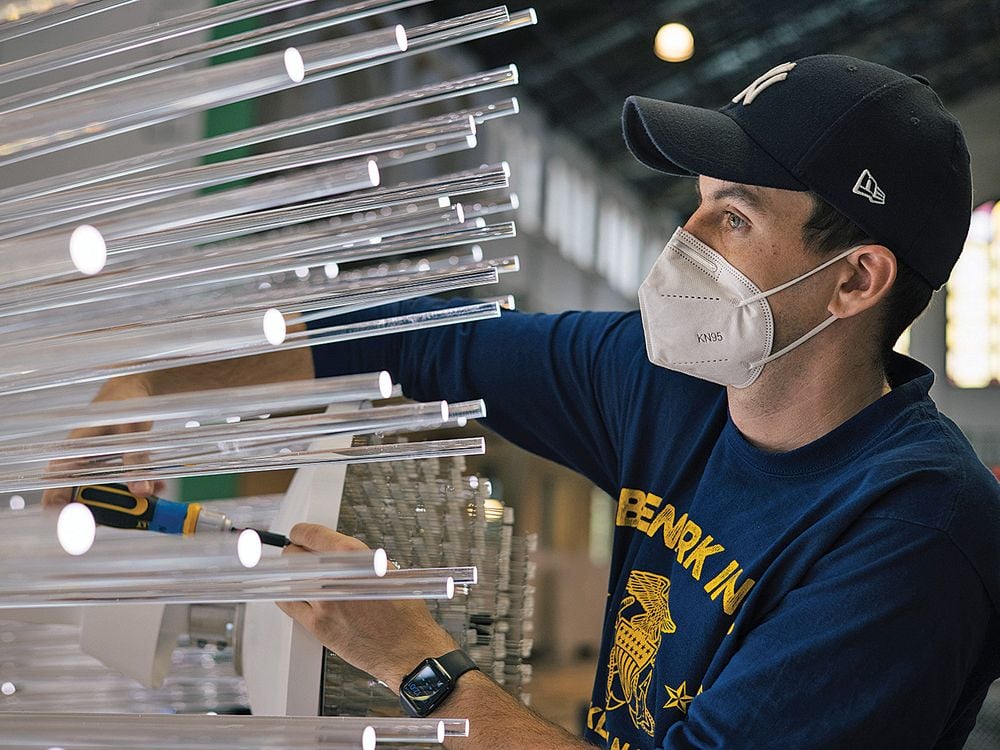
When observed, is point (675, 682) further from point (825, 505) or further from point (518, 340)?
point (518, 340)

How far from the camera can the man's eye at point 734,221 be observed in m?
1.03

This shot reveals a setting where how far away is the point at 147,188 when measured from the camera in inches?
11.6

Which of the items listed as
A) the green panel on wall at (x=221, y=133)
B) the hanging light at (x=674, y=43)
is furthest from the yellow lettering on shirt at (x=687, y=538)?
the hanging light at (x=674, y=43)

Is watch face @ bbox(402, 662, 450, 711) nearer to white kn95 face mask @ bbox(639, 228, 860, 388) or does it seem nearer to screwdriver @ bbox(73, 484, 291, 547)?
screwdriver @ bbox(73, 484, 291, 547)

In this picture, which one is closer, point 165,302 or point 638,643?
point 165,302

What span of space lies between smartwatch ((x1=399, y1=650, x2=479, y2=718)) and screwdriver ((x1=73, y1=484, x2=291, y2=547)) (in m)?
0.20

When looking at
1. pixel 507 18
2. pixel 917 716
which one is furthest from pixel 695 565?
pixel 507 18

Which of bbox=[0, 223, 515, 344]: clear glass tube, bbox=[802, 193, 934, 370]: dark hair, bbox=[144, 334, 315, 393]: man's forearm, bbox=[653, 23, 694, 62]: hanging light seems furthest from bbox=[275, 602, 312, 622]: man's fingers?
bbox=[653, 23, 694, 62]: hanging light

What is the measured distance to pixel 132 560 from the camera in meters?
0.25

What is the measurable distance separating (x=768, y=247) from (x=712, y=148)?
12cm

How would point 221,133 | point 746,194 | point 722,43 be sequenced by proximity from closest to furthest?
point 746,194
point 221,133
point 722,43

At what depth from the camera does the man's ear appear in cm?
101

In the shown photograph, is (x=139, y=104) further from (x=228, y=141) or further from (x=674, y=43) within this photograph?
(x=674, y=43)

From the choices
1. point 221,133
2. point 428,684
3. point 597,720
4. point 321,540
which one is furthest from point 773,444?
point 221,133
